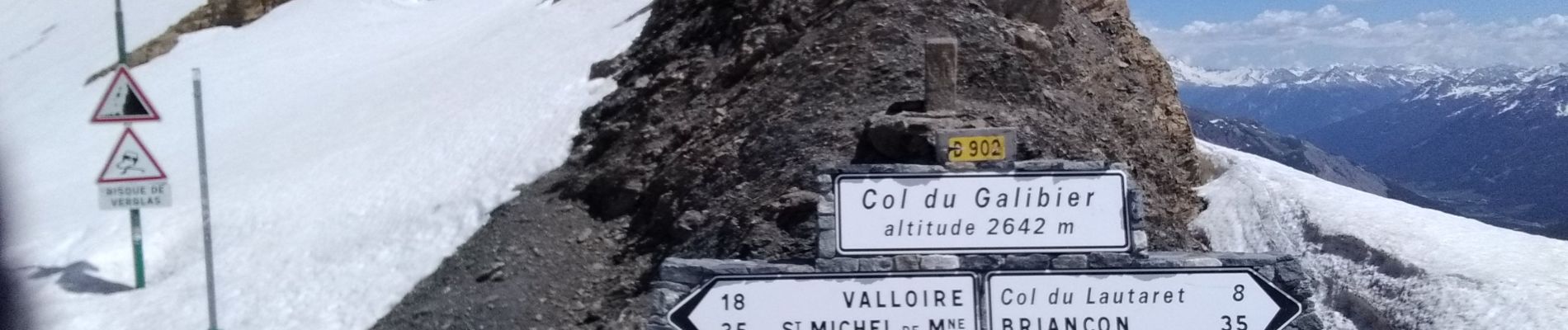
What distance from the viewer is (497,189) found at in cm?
943

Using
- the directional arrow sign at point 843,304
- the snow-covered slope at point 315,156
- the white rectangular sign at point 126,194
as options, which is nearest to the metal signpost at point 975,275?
the directional arrow sign at point 843,304

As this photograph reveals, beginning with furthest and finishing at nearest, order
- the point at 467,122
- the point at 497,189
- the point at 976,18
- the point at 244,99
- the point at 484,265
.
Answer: the point at 244,99
the point at 467,122
the point at 497,189
the point at 976,18
the point at 484,265

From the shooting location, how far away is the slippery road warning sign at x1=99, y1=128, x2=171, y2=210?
8.48 meters

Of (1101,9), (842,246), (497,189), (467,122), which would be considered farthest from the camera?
(467,122)

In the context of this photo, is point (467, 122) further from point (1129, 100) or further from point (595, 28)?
point (1129, 100)

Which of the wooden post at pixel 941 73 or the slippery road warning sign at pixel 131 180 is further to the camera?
the slippery road warning sign at pixel 131 180

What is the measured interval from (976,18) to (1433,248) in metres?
3.55

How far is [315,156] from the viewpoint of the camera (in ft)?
41.8

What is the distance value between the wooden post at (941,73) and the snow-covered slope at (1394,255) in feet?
11.2

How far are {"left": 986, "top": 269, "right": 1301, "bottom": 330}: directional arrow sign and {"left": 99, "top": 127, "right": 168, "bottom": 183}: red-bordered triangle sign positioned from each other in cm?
669

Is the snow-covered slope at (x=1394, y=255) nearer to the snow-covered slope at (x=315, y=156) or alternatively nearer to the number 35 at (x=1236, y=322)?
the number 35 at (x=1236, y=322)

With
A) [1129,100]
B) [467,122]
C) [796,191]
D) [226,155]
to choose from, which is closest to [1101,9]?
[1129,100]

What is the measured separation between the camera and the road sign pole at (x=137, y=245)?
30.0 ft

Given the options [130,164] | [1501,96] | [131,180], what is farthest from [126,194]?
[1501,96]
